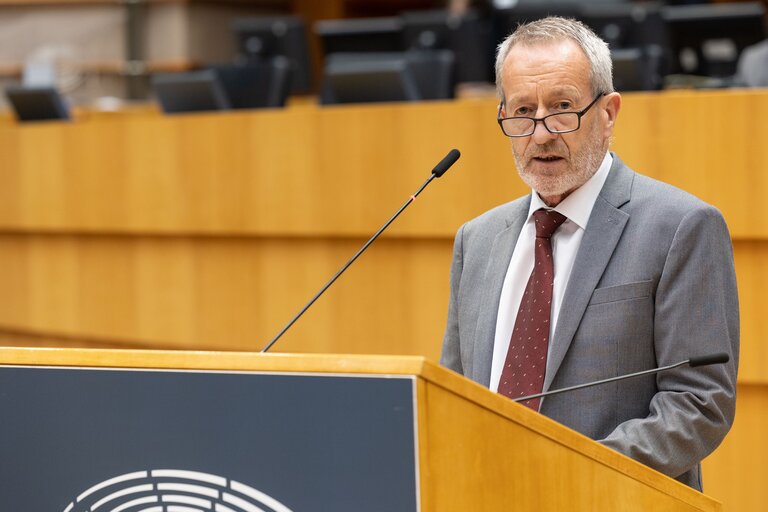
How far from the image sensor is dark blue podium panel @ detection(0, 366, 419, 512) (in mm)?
1236

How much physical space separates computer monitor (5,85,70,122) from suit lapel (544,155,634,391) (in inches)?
134

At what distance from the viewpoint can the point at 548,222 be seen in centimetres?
176

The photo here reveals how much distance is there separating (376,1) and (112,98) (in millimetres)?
2179

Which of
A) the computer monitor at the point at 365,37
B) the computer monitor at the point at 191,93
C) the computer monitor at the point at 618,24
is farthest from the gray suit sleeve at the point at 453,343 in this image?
the computer monitor at the point at 365,37

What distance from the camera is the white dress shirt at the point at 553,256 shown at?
174cm

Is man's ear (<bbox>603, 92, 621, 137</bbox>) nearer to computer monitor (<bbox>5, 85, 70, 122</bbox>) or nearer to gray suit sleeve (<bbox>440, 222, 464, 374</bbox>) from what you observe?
gray suit sleeve (<bbox>440, 222, 464, 374</bbox>)

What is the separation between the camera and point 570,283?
5.51 feet

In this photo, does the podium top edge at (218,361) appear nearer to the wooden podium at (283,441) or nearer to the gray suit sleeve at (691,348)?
the wooden podium at (283,441)

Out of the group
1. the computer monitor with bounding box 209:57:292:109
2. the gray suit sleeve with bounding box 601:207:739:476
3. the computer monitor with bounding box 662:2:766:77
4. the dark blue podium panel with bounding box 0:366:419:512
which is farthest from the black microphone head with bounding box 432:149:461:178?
Result: the computer monitor with bounding box 662:2:766:77

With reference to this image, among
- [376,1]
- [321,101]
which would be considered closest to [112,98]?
[376,1]

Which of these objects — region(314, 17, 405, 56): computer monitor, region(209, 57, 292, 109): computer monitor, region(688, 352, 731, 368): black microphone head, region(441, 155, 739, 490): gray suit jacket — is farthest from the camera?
region(314, 17, 405, 56): computer monitor

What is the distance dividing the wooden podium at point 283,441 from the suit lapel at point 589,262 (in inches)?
12.5

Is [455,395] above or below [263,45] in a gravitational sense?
below

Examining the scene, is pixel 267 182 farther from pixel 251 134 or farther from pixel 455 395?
pixel 455 395
